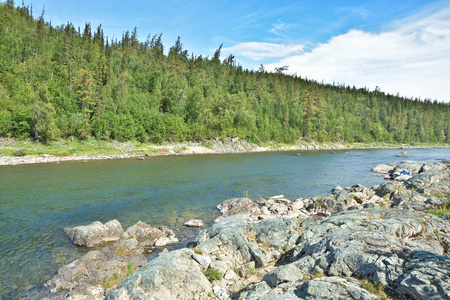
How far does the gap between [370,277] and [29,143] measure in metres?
74.9

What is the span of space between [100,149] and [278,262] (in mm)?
66091


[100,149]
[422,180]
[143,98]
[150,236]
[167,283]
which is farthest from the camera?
[143,98]

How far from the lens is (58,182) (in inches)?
1384

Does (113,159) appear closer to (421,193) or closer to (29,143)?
(29,143)

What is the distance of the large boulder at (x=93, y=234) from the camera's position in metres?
17.3

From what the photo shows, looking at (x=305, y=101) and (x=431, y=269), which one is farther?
(x=305, y=101)

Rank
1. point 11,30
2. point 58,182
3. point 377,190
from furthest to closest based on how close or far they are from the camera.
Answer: point 11,30
point 58,182
point 377,190

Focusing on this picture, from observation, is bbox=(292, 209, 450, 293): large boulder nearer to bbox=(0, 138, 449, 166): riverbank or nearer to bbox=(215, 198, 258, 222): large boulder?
bbox=(215, 198, 258, 222): large boulder

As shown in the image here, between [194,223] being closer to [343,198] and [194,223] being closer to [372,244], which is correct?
[372,244]

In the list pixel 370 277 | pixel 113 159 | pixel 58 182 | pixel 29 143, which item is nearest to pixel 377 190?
pixel 370 277

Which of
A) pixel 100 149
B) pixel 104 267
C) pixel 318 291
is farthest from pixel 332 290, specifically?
pixel 100 149

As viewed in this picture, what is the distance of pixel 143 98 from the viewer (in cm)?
9650

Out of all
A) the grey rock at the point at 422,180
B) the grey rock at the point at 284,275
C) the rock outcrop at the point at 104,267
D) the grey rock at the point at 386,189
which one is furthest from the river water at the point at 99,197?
A: the grey rock at the point at 284,275

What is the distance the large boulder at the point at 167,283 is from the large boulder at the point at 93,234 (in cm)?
859
